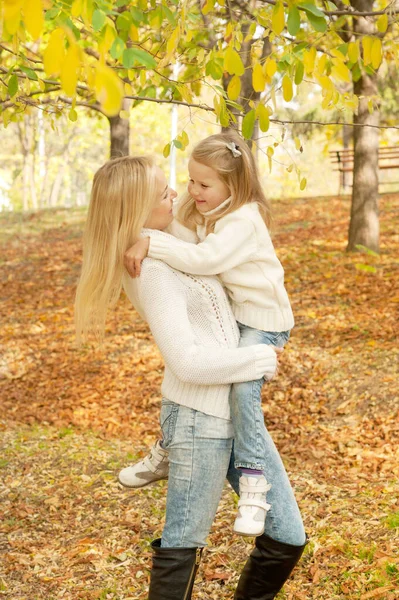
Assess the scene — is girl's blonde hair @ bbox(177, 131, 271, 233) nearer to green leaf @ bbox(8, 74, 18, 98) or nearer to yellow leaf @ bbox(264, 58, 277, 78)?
yellow leaf @ bbox(264, 58, 277, 78)

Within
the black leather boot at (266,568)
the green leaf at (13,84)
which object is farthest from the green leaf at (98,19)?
the black leather boot at (266,568)

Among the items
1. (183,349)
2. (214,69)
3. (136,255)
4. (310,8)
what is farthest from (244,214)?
(214,69)

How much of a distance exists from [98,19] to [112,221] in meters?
0.84

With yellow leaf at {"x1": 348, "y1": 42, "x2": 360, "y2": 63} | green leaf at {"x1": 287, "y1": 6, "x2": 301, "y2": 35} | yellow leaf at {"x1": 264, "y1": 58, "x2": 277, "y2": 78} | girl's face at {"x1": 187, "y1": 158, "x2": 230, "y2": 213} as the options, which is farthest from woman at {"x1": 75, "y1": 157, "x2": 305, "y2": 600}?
yellow leaf at {"x1": 348, "y1": 42, "x2": 360, "y2": 63}

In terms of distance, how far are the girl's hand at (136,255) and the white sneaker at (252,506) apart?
80 centimetres

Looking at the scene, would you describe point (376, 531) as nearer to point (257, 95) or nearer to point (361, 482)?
point (361, 482)

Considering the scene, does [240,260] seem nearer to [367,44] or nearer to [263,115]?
[263,115]

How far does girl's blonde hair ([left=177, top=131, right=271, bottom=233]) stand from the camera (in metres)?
2.50

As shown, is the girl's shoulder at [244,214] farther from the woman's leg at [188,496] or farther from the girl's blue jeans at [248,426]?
the woman's leg at [188,496]

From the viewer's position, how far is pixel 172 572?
2.29 meters

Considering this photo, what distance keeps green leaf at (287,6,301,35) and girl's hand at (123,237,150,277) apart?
0.87 m

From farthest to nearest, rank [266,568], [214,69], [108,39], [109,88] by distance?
[214,69] → [266,568] → [108,39] → [109,88]

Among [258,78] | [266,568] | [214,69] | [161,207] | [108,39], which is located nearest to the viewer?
[108,39]

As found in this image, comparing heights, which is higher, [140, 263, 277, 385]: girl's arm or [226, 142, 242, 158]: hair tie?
[226, 142, 242, 158]: hair tie
